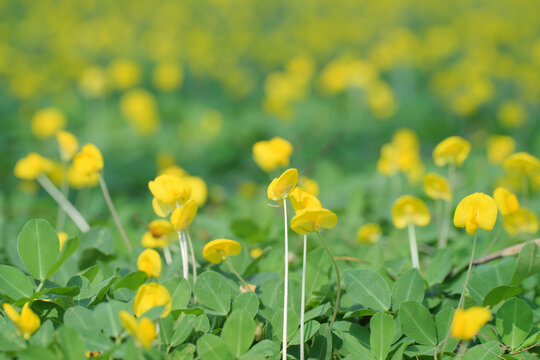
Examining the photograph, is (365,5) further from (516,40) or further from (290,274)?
(290,274)

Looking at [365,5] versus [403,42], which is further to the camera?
[365,5]

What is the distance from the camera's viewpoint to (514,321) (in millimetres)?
1143

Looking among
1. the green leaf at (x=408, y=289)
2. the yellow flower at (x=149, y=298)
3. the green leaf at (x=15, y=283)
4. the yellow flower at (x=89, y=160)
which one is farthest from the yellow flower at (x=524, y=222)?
the green leaf at (x=15, y=283)

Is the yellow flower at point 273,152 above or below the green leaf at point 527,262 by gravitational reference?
above

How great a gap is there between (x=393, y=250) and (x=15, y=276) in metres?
1.09

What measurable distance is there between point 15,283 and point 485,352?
940 millimetres

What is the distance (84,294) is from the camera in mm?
1160

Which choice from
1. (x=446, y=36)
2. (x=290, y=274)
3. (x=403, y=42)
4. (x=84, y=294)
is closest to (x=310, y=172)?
(x=290, y=274)

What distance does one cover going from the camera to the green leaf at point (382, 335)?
3.55 feet

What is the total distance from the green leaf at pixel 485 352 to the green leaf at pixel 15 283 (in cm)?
88

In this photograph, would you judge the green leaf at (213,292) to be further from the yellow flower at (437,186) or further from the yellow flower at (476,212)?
the yellow flower at (437,186)

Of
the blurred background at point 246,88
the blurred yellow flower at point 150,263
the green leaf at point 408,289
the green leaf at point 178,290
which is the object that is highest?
the blurred yellow flower at point 150,263

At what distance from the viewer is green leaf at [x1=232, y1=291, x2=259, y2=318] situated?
1.14m

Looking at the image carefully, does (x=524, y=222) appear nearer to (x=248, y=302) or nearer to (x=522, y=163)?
(x=522, y=163)
